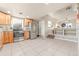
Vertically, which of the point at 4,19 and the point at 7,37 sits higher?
the point at 4,19

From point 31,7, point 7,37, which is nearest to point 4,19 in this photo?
point 7,37

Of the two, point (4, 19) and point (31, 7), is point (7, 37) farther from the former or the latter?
point (31, 7)

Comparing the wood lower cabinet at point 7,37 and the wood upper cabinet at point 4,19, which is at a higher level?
the wood upper cabinet at point 4,19

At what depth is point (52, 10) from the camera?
2922mm

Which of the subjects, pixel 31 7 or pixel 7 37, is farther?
pixel 7 37

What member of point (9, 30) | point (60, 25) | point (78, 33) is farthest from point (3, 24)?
point (78, 33)

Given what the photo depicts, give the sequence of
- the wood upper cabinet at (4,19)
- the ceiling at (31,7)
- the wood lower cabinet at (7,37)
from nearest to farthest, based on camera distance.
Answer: the ceiling at (31,7) < the wood lower cabinet at (7,37) < the wood upper cabinet at (4,19)

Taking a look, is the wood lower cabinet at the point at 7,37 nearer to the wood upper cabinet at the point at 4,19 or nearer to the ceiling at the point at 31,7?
the wood upper cabinet at the point at 4,19

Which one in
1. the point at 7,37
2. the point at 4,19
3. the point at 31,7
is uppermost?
the point at 31,7

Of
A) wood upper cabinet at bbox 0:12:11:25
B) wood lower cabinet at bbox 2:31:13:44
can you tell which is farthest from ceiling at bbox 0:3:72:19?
wood lower cabinet at bbox 2:31:13:44

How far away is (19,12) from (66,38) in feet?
6.00

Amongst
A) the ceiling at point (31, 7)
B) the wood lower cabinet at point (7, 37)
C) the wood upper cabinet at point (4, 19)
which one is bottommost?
the wood lower cabinet at point (7, 37)

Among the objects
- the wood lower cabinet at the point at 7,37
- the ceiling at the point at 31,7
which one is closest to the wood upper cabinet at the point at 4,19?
the wood lower cabinet at the point at 7,37

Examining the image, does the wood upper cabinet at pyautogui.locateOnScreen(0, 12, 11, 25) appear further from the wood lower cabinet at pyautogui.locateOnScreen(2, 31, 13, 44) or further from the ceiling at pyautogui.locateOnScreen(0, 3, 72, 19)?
the ceiling at pyautogui.locateOnScreen(0, 3, 72, 19)
